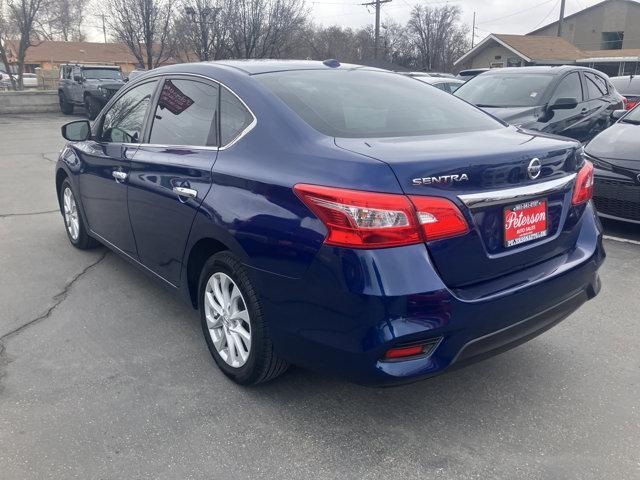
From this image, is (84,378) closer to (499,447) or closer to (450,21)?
(499,447)

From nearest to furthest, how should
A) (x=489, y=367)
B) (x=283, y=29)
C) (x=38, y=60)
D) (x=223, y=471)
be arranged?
(x=223, y=471)
(x=489, y=367)
(x=283, y=29)
(x=38, y=60)

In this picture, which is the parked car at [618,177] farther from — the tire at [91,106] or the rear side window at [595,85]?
the tire at [91,106]

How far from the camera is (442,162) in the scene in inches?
93.5

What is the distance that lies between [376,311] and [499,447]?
0.93 m

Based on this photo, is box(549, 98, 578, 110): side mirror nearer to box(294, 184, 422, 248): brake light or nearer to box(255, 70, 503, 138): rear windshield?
box(255, 70, 503, 138): rear windshield

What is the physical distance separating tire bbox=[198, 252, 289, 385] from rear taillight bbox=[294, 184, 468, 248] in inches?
25.5

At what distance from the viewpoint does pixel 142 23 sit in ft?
85.8

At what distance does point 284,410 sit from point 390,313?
3.13 ft

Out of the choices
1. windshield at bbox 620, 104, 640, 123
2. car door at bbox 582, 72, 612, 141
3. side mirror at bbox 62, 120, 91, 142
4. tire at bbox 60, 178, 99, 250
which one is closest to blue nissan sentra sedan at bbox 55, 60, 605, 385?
side mirror at bbox 62, 120, 91, 142

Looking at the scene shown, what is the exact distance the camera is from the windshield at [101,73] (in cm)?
2130

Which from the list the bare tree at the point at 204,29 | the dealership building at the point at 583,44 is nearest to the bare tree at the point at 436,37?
the dealership building at the point at 583,44

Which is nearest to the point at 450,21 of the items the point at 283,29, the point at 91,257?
the point at 283,29

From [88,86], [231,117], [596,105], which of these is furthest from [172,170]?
[88,86]

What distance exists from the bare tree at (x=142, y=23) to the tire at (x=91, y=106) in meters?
5.79
